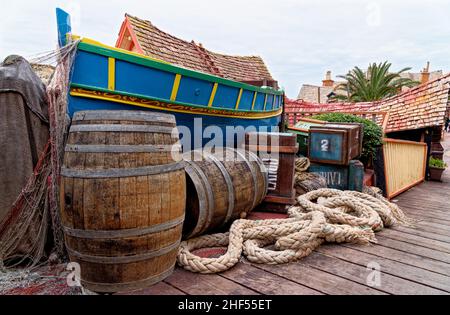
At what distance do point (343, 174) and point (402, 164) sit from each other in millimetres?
2244

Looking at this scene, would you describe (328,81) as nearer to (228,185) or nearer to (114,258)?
(228,185)

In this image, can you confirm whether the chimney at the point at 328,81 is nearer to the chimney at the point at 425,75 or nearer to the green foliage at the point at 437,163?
the chimney at the point at 425,75

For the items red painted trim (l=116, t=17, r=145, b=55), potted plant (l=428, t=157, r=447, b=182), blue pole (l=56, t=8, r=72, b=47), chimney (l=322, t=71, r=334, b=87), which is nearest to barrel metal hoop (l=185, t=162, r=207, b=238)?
blue pole (l=56, t=8, r=72, b=47)

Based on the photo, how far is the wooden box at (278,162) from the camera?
3639 mm

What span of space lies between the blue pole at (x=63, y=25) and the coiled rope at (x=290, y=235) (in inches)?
79.3

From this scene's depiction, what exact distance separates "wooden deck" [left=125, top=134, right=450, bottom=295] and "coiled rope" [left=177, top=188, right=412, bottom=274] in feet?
0.23

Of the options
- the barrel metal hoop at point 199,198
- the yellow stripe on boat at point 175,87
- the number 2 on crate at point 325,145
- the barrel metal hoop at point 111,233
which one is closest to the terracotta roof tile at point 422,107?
the number 2 on crate at point 325,145

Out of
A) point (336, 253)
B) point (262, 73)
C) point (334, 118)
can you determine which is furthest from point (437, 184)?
point (336, 253)

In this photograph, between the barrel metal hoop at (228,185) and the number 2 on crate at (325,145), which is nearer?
the barrel metal hoop at (228,185)

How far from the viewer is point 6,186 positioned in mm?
2299

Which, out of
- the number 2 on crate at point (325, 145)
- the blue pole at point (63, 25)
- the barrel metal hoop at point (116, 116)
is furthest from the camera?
the number 2 on crate at point (325, 145)

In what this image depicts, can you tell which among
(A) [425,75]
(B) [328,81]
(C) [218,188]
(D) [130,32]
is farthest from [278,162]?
(B) [328,81]

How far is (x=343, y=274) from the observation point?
7.33 feet

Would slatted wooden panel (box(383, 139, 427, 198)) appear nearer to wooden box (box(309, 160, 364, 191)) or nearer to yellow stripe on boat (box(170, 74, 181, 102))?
wooden box (box(309, 160, 364, 191))
